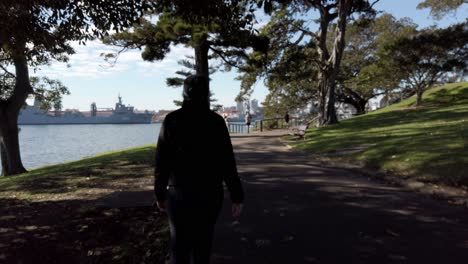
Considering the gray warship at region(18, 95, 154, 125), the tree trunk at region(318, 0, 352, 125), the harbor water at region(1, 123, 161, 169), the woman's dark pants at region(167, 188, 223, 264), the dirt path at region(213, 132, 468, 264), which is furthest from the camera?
the gray warship at region(18, 95, 154, 125)

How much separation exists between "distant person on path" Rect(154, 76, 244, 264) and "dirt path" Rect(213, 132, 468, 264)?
1.32 m

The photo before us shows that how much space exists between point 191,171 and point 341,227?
288 centimetres

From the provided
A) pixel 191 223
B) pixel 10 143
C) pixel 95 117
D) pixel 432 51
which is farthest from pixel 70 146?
pixel 95 117

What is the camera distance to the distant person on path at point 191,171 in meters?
2.99

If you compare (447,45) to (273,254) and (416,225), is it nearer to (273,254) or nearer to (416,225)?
(416,225)

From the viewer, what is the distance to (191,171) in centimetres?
300

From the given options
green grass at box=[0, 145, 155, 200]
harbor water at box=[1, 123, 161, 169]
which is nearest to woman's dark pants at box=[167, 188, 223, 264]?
green grass at box=[0, 145, 155, 200]

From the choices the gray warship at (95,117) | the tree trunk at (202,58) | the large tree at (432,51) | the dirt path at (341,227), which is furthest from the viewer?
the gray warship at (95,117)

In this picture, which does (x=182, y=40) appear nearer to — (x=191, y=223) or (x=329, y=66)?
(x=329, y=66)

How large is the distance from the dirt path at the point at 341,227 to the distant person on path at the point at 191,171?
4.32 ft

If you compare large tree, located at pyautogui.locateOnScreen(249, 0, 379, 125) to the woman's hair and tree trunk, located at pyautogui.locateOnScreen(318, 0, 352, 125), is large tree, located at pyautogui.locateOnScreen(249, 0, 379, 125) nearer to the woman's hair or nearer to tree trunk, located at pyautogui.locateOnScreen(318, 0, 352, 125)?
tree trunk, located at pyautogui.locateOnScreen(318, 0, 352, 125)

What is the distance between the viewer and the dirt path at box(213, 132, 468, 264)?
4.25m

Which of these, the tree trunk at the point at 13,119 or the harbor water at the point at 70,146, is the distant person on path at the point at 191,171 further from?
the tree trunk at the point at 13,119

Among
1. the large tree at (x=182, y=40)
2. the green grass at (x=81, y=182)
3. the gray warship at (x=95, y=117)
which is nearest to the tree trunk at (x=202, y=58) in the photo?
the large tree at (x=182, y=40)
